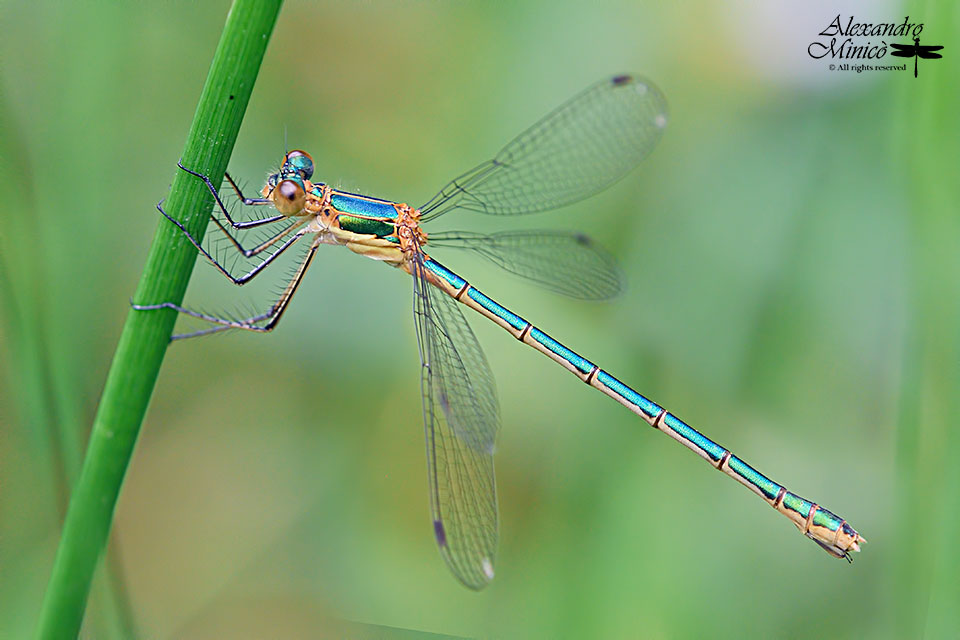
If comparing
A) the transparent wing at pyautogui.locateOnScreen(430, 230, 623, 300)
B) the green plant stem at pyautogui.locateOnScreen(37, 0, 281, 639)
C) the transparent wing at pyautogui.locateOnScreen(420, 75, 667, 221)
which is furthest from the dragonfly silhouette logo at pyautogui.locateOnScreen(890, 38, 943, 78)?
the green plant stem at pyautogui.locateOnScreen(37, 0, 281, 639)

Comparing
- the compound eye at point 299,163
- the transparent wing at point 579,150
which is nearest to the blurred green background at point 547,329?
the transparent wing at point 579,150

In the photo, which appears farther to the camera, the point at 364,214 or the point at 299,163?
the point at 364,214

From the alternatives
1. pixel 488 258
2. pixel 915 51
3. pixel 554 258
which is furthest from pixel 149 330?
pixel 915 51

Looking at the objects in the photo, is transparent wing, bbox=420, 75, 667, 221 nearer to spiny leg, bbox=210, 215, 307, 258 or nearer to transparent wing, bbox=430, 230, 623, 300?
transparent wing, bbox=430, 230, 623, 300

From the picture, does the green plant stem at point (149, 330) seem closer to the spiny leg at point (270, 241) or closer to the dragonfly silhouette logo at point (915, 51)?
the spiny leg at point (270, 241)

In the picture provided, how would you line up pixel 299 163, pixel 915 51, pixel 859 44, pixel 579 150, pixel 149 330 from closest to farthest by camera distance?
pixel 149 330 → pixel 299 163 → pixel 915 51 → pixel 579 150 → pixel 859 44

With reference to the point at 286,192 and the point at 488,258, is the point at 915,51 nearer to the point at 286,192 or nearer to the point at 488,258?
the point at 488,258

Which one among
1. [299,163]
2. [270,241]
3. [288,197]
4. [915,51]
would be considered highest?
[915,51]
